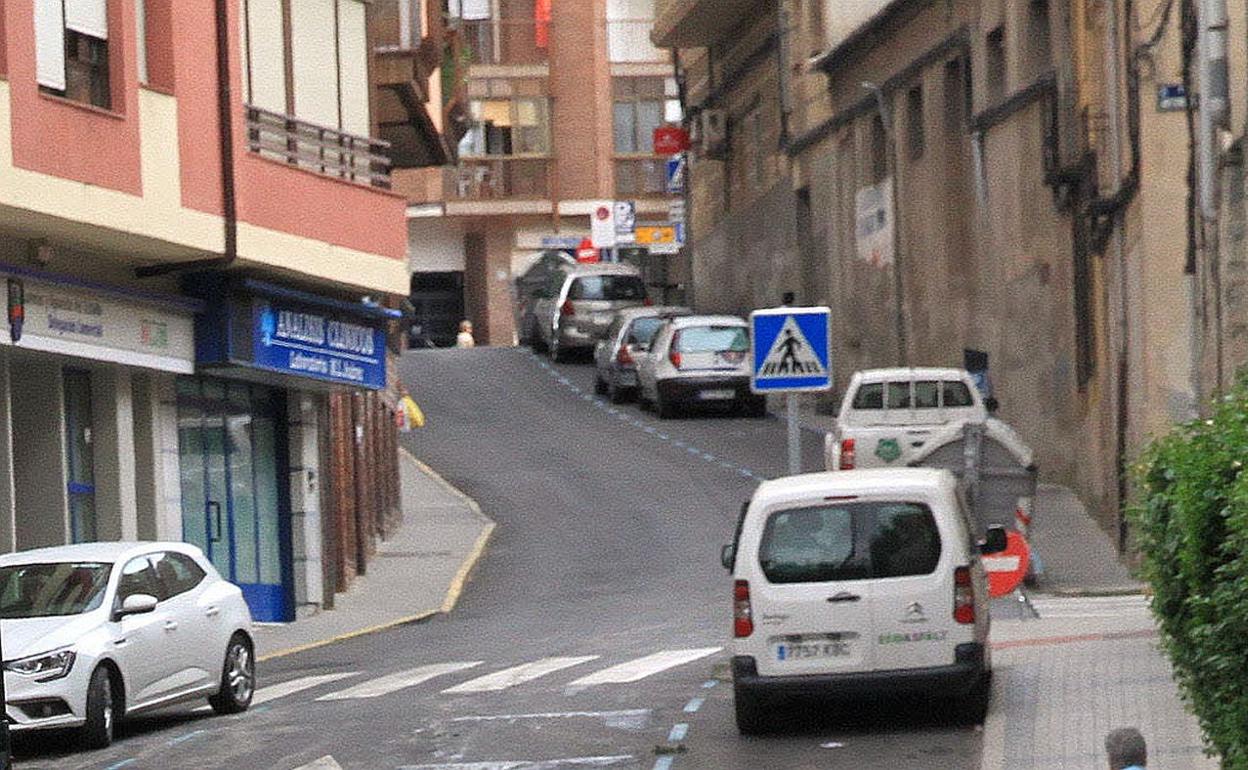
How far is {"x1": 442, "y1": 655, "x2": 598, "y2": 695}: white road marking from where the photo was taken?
21344mm

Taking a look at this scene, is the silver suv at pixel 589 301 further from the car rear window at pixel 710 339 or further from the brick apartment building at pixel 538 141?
the brick apartment building at pixel 538 141

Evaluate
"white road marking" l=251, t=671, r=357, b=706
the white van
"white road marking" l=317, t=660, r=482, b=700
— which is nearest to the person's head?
the white van

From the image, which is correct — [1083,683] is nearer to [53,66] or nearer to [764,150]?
[53,66]

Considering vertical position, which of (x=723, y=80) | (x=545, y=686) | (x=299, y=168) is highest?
(x=723, y=80)

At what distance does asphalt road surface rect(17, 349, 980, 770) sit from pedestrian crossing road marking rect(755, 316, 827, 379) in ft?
8.04

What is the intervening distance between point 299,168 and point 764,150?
2882 cm

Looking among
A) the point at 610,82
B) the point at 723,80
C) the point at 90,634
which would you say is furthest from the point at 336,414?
the point at 610,82

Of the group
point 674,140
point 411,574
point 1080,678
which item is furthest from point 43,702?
point 674,140

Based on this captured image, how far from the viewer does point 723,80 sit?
63.0m

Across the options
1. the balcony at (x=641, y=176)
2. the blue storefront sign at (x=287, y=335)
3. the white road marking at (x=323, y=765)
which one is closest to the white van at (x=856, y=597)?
the white road marking at (x=323, y=765)

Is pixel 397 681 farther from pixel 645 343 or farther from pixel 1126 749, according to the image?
pixel 645 343

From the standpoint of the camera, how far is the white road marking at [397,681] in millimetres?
21422

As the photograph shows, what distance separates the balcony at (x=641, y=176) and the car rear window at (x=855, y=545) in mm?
65689

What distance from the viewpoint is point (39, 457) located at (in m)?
26.7
